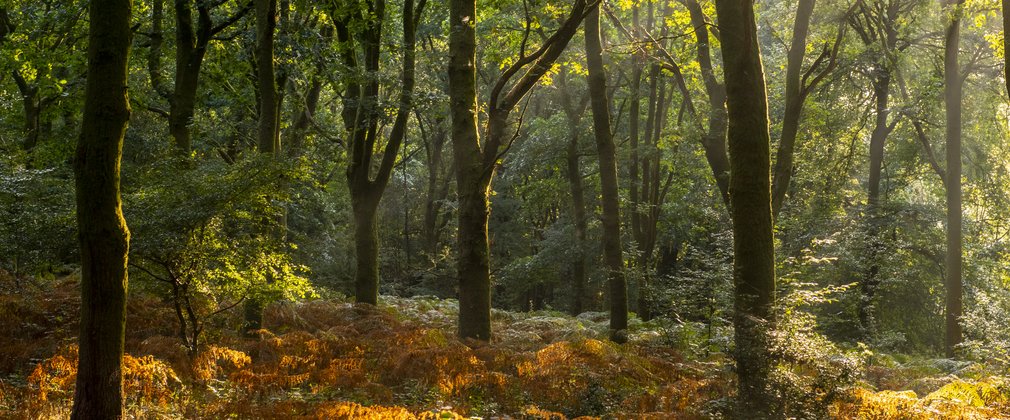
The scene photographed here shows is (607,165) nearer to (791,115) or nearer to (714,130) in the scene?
(714,130)

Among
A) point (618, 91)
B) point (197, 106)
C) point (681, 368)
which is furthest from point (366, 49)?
point (618, 91)

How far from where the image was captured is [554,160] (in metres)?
25.4

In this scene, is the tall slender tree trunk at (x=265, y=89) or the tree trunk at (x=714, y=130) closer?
the tall slender tree trunk at (x=265, y=89)

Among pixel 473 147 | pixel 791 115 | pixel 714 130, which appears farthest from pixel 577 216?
pixel 473 147

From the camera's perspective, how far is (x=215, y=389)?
7457 millimetres

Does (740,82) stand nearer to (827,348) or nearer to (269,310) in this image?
(827,348)

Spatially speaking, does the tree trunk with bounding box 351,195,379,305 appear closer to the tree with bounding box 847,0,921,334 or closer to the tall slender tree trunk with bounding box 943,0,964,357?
the tree with bounding box 847,0,921,334

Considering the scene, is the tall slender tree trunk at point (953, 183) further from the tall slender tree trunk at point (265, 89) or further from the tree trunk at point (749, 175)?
the tall slender tree trunk at point (265, 89)

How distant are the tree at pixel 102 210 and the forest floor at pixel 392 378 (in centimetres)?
116

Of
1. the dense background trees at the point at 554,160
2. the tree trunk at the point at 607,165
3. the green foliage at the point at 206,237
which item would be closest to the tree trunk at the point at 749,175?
the dense background trees at the point at 554,160

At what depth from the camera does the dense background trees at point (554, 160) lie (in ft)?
26.4

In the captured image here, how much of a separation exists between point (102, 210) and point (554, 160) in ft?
68.4

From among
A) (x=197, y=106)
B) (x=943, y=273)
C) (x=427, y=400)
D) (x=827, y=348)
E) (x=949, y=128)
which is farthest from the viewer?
(x=943, y=273)

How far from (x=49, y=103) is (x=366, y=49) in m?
10.6
